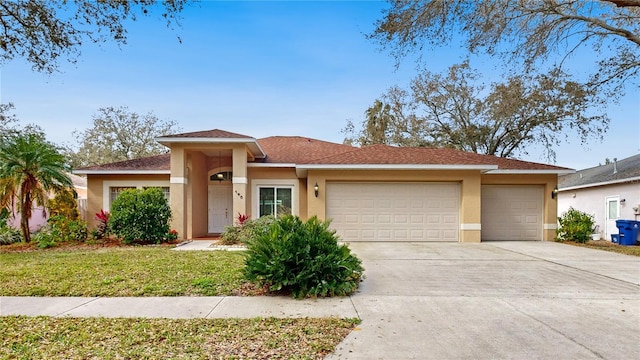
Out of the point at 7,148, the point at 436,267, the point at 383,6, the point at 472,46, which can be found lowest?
the point at 436,267

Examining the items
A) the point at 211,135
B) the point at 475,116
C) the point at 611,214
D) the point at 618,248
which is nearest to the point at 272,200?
the point at 211,135

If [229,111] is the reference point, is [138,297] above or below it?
below

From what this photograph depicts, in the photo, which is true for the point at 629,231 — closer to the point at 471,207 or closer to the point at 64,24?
the point at 471,207

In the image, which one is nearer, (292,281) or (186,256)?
(292,281)

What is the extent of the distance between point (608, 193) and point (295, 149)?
14399 millimetres

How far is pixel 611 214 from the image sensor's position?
16469 mm

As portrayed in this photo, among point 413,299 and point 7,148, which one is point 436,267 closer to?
point 413,299

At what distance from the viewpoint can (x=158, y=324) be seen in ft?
14.1

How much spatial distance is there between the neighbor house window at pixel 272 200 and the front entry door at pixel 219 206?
2.06 m

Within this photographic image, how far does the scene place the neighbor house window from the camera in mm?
14555

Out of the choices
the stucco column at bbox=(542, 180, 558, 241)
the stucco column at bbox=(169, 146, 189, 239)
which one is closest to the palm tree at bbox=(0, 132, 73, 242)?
the stucco column at bbox=(169, 146, 189, 239)

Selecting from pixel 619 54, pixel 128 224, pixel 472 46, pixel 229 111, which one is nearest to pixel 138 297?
pixel 128 224

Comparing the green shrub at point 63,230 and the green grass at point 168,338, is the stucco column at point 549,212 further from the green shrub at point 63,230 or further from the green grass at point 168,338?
the green shrub at point 63,230

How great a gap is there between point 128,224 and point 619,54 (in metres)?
15.3
